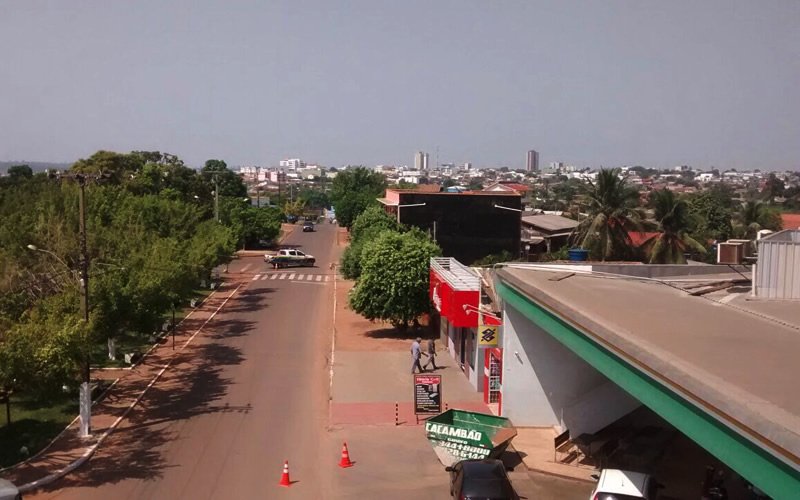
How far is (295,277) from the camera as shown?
5600cm

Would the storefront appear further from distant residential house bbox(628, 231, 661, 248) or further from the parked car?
distant residential house bbox(628, 231, 661, 248)

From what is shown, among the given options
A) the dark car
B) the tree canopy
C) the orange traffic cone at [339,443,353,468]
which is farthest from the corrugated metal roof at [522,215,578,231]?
the dark car

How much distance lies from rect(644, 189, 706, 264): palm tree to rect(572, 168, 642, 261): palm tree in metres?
1.18

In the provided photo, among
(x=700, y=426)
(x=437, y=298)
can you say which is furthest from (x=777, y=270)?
(x=437, y=298)

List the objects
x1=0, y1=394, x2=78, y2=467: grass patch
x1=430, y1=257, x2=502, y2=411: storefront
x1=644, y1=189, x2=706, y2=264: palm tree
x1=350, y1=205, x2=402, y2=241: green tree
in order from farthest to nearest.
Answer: x1=350, y1=205, x2=402, y2=241: green tree → x1=644, y1=189, x2=706, y2=264: palm tree → x1=430, y1=257, x2=502, y2=411: storefront → x1=0, y1=394, x2=78, y2=467: grass patch

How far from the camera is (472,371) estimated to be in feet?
80.8

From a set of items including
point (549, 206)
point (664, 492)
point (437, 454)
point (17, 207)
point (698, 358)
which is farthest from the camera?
point (549, 206)

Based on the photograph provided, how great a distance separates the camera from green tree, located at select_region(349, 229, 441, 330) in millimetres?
31156

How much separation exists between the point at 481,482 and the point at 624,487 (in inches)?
92.0

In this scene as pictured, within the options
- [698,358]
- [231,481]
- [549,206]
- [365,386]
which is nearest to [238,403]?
[365,386]

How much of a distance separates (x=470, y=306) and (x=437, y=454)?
24.4 feet

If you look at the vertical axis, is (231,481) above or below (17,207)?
below

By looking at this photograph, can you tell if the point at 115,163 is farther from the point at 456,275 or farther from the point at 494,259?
the point at 456,275

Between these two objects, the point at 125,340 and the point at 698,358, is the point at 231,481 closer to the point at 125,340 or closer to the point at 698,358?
the point at 698,358
